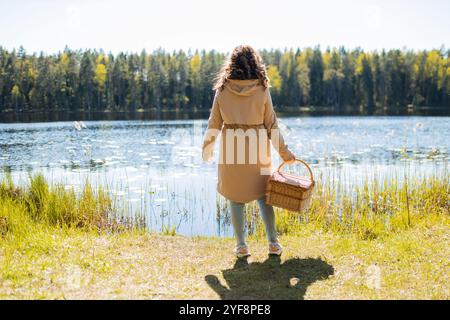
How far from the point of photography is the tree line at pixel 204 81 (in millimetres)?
69438

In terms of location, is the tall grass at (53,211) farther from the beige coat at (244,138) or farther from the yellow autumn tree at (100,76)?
the yellow autumn tree at (100,76)

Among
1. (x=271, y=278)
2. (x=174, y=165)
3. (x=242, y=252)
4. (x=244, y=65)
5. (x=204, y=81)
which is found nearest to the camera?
(x=271, y=278)

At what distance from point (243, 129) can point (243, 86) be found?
1.46 ft

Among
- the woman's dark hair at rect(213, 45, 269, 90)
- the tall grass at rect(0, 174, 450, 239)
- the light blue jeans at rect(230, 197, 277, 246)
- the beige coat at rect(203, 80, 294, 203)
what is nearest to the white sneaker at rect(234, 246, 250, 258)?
the light blue jeans at rect(230, 197, 277, 246)

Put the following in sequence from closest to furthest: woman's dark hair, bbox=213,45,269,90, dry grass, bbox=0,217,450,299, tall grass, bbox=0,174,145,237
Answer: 1. dry grass, bbox=0,217,450,299
2. woman's dark hair, bbox=213,45,269,90
3. tall grass, bbox=0,174,145,237

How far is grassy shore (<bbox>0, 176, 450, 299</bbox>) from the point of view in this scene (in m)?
4.07

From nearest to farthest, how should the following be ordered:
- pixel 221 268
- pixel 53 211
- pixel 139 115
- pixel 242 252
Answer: pixel 221 268
pixel 242 252
pixel 53 211
pixel 139 115

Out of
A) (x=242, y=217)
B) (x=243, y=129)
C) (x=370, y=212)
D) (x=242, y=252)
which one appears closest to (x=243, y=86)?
(x=243, y=129)

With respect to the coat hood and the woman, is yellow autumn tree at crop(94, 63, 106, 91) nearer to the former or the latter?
the woman

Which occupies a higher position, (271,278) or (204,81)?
(204,81)

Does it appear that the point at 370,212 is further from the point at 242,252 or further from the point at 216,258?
the point at 216,258

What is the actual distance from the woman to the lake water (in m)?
1.88

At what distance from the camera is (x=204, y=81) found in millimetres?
75188
